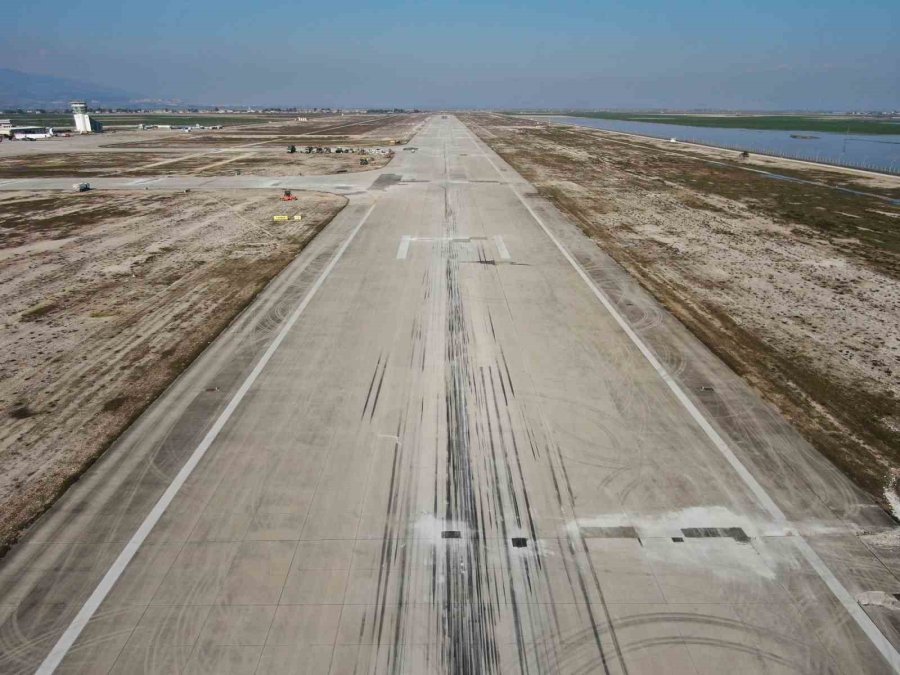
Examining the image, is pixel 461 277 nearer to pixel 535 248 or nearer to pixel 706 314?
pixel 535 248

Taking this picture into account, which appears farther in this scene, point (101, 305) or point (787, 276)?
point (787, 276)

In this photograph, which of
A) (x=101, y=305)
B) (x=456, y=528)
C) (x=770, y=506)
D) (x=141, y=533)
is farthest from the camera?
(x=101, y=305)

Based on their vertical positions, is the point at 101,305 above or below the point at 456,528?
above

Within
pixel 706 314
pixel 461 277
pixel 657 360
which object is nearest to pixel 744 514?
pixel 657 360

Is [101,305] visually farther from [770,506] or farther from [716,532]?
[770,506]

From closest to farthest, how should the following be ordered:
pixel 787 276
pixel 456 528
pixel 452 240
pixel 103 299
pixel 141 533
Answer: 1. pixel 141 533
2. pixel 456 528
3. pixel 103 299
4. pixel 787 276
5. pixel 452 240

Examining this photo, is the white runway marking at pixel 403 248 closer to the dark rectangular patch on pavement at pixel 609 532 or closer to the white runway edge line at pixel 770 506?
the white runway edge line at pixel 770 506

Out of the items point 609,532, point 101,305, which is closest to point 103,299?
point 101,305

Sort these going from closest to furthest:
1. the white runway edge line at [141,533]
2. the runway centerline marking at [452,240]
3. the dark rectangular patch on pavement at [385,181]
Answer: the white runway edge line at [141,533] → the runway centerline marking at [452,240] → the dark rectangular patch on pavement at [385,181]

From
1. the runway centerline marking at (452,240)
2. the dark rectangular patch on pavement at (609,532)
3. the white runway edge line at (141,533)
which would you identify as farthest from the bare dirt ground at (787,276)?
the white runway edge line at (141,533)
